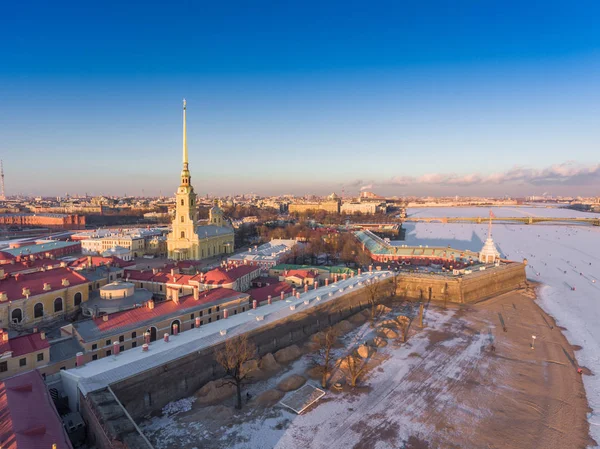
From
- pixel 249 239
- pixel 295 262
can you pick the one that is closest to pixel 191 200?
pixel 295 262

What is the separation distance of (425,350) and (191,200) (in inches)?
1503

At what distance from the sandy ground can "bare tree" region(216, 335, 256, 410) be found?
88 centimetres

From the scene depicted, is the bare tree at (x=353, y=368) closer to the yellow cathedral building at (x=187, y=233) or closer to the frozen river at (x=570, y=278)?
the frozen river at (x=570, y=278)

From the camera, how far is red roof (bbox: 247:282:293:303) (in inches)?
1013

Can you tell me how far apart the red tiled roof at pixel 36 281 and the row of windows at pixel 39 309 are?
0.77 m

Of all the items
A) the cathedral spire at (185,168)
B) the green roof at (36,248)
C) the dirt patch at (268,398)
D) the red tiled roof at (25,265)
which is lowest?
the dirt patch at (268,398)

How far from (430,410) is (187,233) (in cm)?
3987

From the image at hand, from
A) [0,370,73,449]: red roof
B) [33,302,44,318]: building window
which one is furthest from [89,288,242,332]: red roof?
[33,302,44,318]: building window

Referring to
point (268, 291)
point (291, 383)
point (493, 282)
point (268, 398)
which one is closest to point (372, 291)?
point (268, 291)

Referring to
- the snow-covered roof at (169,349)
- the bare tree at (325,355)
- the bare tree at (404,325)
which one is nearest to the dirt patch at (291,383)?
the bare tree at (325,355)

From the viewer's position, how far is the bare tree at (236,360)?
50.9ft

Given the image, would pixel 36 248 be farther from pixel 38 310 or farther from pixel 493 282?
pixel 493 282

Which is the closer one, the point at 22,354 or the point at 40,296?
the point at 22,354

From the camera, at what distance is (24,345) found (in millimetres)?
14922
